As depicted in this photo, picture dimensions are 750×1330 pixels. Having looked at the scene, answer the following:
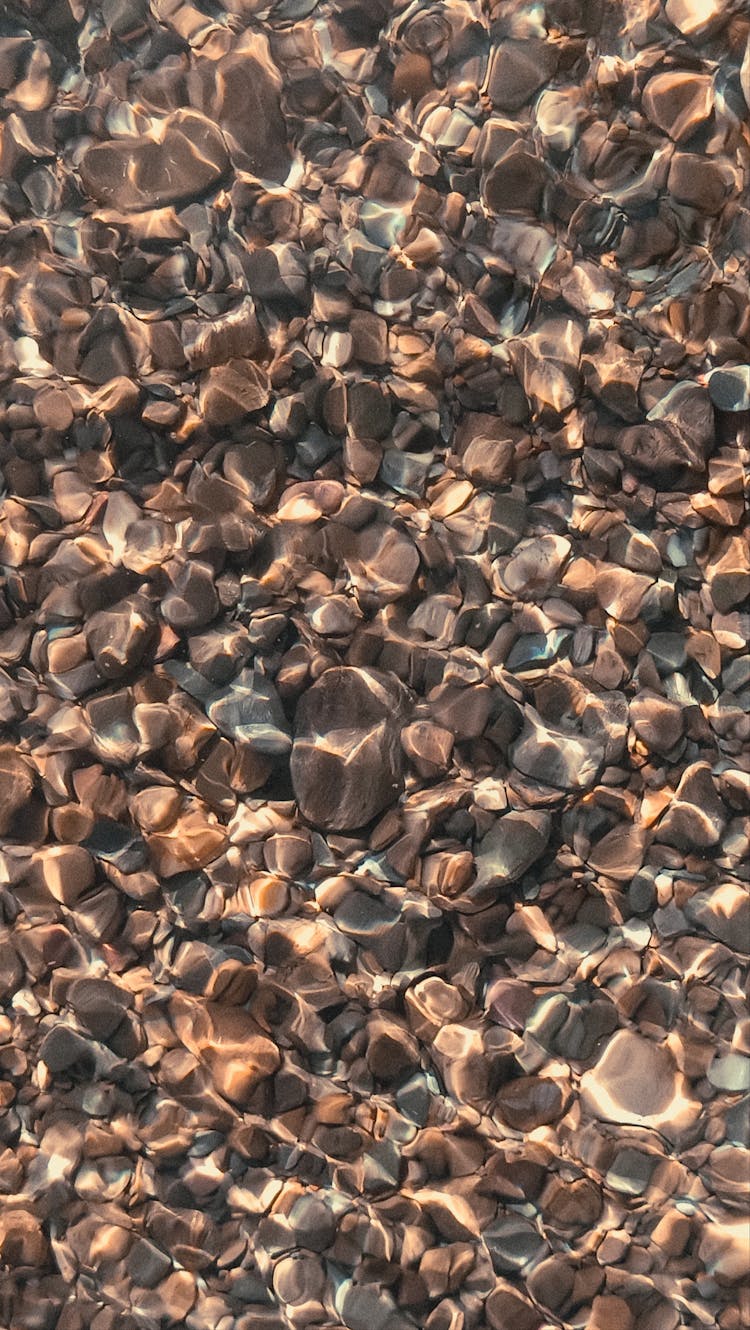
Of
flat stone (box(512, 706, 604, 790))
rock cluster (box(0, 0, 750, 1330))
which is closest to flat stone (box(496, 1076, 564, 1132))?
rock cluster (box(0, 0, 750, 1330))

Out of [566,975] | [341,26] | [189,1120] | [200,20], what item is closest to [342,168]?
[341,26]

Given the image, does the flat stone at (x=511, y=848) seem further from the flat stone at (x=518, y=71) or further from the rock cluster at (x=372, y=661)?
the flat stone at (x=518, y=71)

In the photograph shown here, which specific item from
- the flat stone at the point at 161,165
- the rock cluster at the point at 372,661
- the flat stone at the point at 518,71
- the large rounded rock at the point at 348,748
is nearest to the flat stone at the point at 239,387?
the rock cluster at the point at 372,661

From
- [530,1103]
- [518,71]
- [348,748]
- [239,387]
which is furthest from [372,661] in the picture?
[518,71]

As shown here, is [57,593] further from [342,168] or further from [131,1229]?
[131,1229]

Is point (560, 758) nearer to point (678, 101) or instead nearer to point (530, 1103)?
point (530, 1103)

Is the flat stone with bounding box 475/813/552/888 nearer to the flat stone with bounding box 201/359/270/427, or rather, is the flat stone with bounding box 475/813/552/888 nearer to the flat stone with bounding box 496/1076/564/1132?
the flat stone with bounding box 496/1076/564/1132
